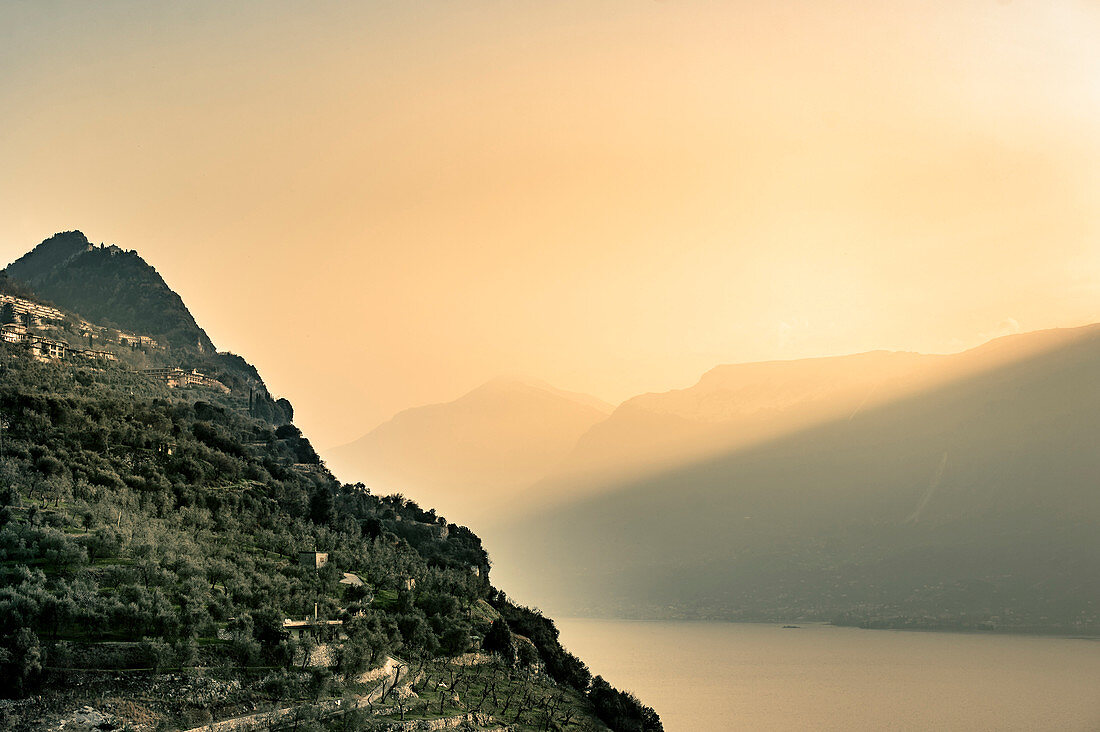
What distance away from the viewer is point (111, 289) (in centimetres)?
15825

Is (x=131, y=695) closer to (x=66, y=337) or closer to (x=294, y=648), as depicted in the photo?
(x=294, y=648)

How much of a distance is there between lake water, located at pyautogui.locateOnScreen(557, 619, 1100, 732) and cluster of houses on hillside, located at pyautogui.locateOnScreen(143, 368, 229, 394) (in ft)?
201

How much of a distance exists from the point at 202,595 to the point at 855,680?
84837mm

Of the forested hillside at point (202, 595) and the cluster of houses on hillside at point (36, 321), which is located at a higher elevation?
the cluster of houses on hillside at point (36, 321)

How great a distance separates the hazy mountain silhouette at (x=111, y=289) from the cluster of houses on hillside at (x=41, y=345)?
48877 millimetres

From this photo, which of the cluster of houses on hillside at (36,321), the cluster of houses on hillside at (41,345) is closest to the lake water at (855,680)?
the cluster of houses on hillside at (41,345)

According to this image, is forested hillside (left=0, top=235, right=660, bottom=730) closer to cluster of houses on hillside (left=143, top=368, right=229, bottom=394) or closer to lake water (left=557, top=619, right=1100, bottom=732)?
lake water (left=557, top=619, right=1100, bottom=732)

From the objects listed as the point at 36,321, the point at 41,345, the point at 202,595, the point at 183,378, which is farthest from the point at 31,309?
the point at 202,595

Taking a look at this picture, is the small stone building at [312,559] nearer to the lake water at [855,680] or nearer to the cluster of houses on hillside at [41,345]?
the lake water at [855,680]

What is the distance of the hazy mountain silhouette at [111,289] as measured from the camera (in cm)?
15262

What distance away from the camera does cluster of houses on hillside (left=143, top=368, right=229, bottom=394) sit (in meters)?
115

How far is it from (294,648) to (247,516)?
24.3 m

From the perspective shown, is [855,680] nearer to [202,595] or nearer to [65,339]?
[202,595]

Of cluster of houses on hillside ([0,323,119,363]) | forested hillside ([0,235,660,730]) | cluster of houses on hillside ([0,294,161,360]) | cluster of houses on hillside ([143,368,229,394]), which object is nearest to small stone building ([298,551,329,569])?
forested hillside ([0,235,660,730])
